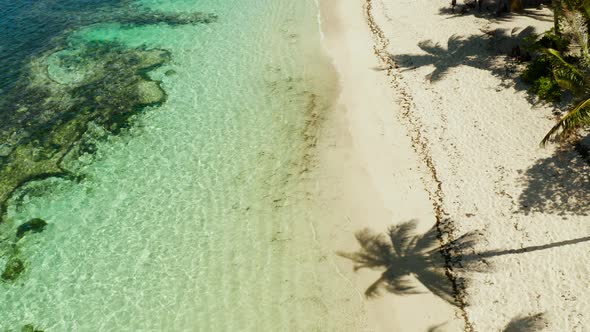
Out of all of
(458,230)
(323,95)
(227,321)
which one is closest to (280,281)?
(227,321)

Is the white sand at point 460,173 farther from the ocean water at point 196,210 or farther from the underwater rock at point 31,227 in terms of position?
the underwater rock at point 31,227

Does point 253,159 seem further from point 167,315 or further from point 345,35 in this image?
point 345,35

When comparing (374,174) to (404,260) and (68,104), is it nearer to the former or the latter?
(404,260)

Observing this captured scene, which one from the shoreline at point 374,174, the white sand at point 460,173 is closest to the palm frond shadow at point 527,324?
the white sand at point 460,173

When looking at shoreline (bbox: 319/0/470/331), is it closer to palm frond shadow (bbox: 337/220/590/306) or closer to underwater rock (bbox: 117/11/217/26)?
palm frond shadow (bbox: 337/220/590/306)

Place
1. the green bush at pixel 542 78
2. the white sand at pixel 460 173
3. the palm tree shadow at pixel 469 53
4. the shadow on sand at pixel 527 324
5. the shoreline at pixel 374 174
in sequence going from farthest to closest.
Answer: the palm tree shadow at pixel 469 53
the green bush at pixel 542 78
the shoreline at pixel 374 174
the white sand at pixel 460 173
the shadow on sand at pixel 527 324

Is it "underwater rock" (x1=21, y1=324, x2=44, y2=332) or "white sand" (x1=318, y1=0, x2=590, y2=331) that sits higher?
"white sand" (x1=318, y1=0, x2=590, y2=331)

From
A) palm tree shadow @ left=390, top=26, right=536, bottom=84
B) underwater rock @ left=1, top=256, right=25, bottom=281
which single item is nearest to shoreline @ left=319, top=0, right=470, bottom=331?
palm tree shadow @ left=390, top=26, right=536, bottom=84
